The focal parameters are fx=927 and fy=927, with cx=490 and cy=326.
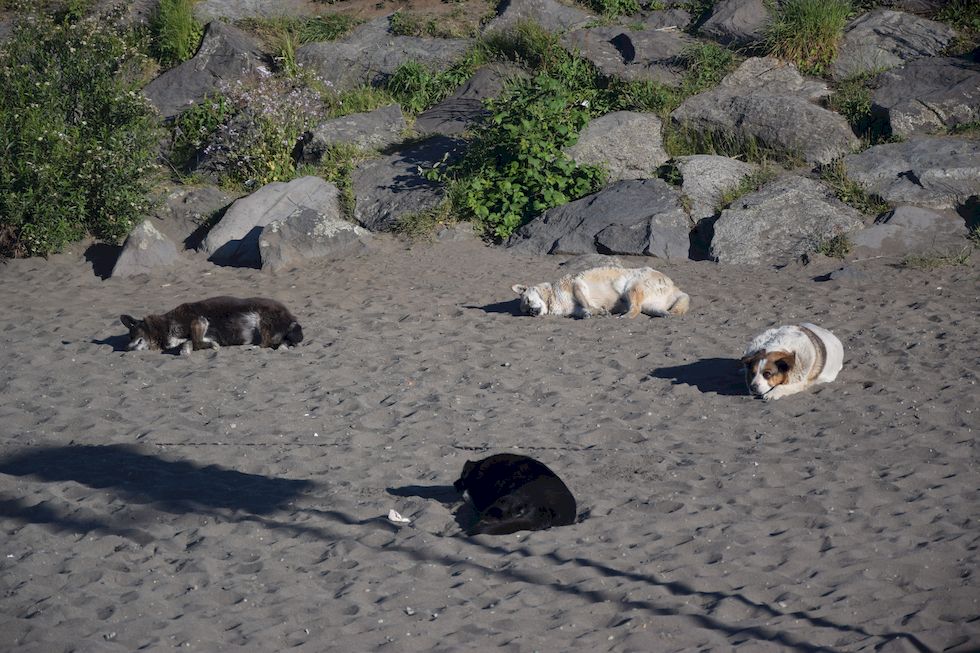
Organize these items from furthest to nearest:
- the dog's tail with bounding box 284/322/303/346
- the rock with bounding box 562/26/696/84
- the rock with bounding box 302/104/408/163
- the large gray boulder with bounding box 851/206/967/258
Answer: the rock with bounding box 562/26/696/84, the rock with bounding box 302/104/408/163, the large gray boulder with bounding box 851/206/967/258, the dog's tail with bounding box 284/322/303/346

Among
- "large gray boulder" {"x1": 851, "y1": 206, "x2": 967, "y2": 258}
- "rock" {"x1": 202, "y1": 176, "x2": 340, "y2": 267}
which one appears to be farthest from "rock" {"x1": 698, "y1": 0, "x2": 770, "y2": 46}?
"rock" {"x1": 202, "y1": 176, "x2": 340, "y2": 267}

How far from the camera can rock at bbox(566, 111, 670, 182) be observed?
13102mm

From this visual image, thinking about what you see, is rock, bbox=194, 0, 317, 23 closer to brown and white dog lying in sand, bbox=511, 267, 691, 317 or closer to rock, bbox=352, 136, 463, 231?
rock, bbox=352, 136, 463, 231

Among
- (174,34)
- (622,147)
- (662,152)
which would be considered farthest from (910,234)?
(174,34)

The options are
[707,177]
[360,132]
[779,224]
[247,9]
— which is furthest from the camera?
[247,9]

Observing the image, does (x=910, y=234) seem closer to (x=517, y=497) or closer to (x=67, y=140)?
(x=517, y=497)

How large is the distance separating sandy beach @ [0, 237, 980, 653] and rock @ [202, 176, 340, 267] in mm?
2670

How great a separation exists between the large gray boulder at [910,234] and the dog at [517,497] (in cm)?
709

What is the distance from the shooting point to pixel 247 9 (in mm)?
18172

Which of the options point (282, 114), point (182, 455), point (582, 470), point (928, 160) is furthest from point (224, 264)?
point (928, 160)

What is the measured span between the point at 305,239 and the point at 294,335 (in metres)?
3.48

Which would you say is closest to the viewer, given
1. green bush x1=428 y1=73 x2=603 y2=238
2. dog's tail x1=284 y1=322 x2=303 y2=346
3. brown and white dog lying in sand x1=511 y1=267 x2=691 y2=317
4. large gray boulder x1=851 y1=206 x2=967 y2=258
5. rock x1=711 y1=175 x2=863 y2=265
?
dog's tail x1=284 y1=322 x2=303 y2=346

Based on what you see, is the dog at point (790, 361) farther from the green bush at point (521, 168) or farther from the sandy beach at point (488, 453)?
the green bush at point (521, 168)

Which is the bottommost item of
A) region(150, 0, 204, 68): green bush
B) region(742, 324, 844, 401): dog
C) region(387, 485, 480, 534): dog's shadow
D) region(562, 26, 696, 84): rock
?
region(742, 324, 844, 401): dog
